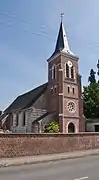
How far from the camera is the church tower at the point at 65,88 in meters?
39.4

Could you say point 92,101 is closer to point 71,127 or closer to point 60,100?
point 71,127

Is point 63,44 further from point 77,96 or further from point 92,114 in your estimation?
point 92,114

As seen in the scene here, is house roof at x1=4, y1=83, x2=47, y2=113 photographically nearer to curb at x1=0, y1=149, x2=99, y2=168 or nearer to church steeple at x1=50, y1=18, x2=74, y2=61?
church steeple at x1=50, y1=18, x2=74, y2=61

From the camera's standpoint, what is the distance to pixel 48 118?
3944cm

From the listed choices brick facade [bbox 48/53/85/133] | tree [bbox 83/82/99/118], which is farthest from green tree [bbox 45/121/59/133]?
tree [bbox 83/82/99/118]

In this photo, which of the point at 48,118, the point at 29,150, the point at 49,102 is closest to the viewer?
the point at 29,150

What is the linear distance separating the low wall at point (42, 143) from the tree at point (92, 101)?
27844 mm

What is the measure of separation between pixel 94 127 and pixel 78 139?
25719 millimetres

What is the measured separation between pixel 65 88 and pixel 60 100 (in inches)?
99.2

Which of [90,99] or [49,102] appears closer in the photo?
[49,102]

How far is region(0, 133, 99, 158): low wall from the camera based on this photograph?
15898 mm

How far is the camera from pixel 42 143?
1784cm

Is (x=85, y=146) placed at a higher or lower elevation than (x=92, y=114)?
lower

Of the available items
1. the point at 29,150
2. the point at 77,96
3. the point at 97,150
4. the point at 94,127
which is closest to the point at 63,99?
the point at 77,96
